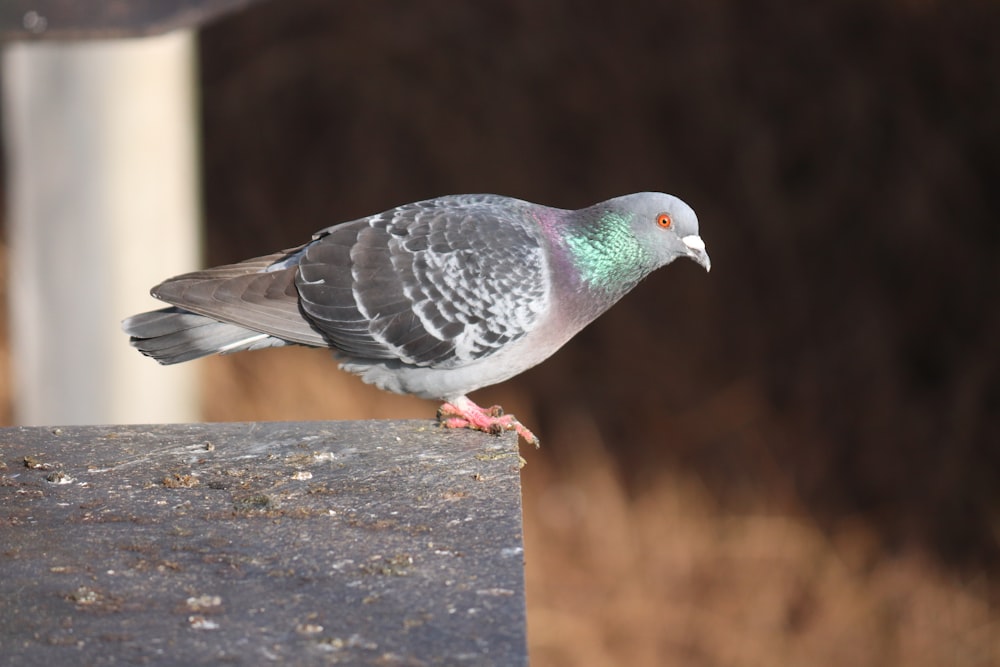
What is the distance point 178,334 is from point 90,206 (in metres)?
2.21

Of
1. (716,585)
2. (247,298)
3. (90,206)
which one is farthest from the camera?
(716,585)

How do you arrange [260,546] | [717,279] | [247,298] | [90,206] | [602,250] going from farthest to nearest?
1. [717,279]
2. [90,206]
3. [602,250]
4. [247,298]
5. [260,546]

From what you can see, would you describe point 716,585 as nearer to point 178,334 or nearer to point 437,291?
point 437,291

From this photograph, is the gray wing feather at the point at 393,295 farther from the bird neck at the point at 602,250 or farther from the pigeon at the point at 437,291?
the bird neck at the point at 602,250

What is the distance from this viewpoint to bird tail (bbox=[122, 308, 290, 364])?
150 inches

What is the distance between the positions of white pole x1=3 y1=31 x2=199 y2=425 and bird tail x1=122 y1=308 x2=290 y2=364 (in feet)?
6.90

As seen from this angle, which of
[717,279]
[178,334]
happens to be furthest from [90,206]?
[717,279]

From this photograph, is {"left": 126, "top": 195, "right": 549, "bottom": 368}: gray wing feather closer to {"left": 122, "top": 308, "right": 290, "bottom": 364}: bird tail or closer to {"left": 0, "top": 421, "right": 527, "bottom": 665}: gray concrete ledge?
{"left": 122, "top": 308, "right": 290, "bottom": 364}: bird tail

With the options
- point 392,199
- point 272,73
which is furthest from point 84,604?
point 272,73

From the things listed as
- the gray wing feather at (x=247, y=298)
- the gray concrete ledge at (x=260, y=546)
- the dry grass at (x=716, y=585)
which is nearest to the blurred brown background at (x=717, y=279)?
the dry grass at (x=716, y=585)

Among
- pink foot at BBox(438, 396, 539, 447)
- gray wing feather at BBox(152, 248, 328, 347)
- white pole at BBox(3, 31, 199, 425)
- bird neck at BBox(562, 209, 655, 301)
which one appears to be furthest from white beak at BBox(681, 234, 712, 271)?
white pole at BBox(3, 31, 199, 425)

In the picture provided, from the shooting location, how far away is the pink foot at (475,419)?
347cm

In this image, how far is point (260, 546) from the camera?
8.24 feet

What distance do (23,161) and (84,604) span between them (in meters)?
4.07
